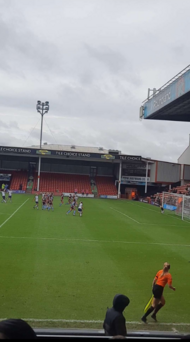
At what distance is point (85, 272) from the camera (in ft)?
43.1

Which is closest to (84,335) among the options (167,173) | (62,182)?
(167,173)

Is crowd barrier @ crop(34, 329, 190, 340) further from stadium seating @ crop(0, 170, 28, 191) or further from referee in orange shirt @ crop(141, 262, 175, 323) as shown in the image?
stadium seating @ crop(0, 170, 28, 191)

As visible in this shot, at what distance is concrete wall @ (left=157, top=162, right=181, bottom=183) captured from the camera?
64500 mm

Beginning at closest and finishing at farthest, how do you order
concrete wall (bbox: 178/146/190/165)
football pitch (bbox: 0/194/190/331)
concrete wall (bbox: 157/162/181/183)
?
football pitch (bbox: 0/194/190/331) → concrete wall (bbox: 157/162/181/183) → concrete wall (bbox: 178/146/190/165)

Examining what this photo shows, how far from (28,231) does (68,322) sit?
44.8 feet

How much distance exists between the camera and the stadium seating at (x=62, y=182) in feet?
218

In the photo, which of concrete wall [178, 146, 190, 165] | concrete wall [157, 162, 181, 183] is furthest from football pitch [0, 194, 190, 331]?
Result: concrete wall [178, 146, 190, 165]

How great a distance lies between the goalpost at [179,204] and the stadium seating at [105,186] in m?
22.0

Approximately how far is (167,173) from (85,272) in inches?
2105

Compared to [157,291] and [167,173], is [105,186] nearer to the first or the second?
[167,173]

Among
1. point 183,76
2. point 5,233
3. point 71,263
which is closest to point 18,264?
point 71,263

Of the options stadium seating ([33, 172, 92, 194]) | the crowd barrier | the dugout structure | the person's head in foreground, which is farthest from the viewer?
stadium seating ([33, 172, 92, 194])

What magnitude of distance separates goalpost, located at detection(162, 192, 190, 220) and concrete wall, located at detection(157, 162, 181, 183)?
18.9 m

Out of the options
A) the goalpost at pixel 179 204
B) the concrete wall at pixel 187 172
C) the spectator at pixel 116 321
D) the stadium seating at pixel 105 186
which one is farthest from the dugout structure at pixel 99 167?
the spectator at pixel 116 321
